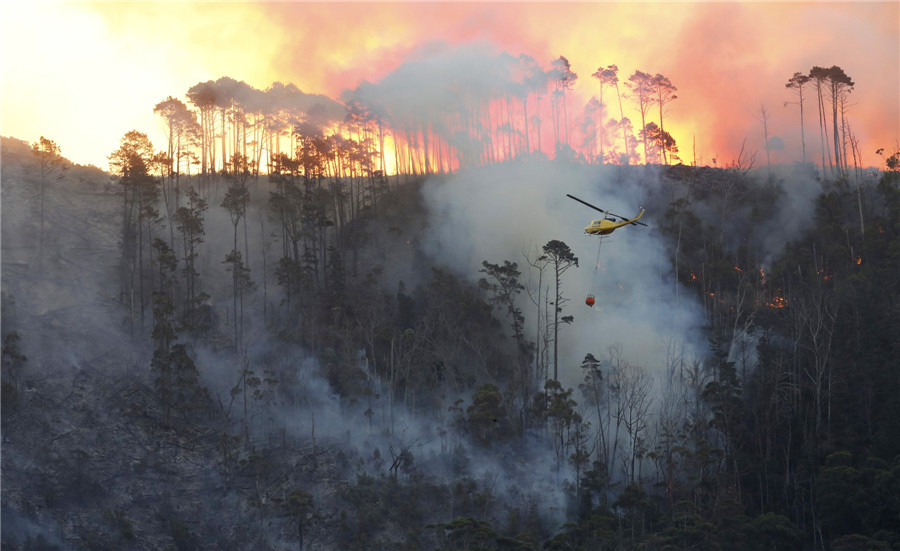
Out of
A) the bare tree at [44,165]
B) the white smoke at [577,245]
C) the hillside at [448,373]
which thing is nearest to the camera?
the hillside at [448,373]

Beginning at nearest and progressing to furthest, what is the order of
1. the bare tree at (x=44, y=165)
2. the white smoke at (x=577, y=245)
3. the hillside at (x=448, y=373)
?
the hillside at (x=448, y=373) < the white smoke at (x=577, y=245) < the bare tree at (x=44, y=165)

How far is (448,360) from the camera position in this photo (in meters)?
68.0

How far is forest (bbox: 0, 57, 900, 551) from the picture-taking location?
5272 centimetres

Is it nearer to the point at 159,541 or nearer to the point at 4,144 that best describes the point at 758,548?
the point at 159,541

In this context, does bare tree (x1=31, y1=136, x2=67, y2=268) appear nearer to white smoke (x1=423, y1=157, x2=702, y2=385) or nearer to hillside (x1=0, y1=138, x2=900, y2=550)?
hillside (x1=0, y1=138, x2=900, y2=550)

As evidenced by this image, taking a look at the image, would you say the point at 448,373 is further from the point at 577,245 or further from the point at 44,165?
the point at 44,165

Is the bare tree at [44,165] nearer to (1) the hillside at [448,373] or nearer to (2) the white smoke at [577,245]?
(1) the hillside at [448,373]

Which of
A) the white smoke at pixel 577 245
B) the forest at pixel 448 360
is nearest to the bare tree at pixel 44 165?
the forest at pixel 448 360

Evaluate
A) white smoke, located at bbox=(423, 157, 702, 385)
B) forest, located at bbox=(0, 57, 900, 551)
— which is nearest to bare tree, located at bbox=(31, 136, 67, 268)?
forest, located at bbox=(0, 57, 900, 551)

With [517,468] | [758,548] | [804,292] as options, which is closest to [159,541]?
[517,468]

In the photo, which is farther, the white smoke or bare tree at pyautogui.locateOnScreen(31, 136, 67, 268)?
bare tree at pyautogui.locateOnScreen(31, 136, 67, 268)

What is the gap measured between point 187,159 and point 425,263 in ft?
107

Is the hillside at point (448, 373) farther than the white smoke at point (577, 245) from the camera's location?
No

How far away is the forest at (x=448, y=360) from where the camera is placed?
5272cm
